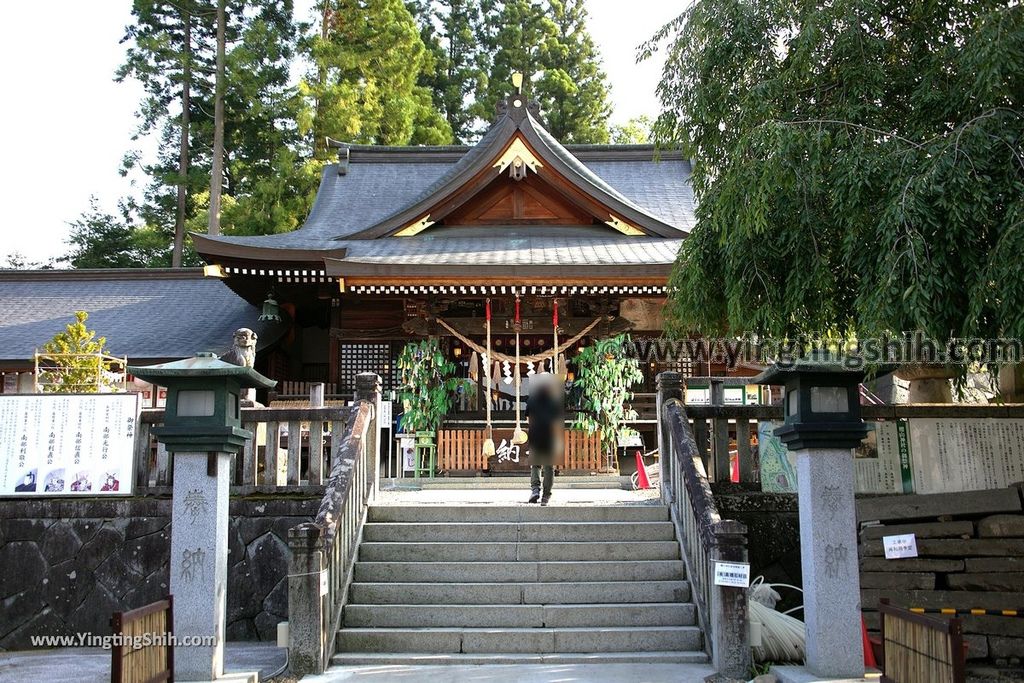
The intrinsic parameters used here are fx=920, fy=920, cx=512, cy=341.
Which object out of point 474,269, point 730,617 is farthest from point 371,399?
point 474,269

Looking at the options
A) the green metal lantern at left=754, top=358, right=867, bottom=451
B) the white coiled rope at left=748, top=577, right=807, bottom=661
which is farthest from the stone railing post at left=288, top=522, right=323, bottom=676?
the green metal lantern at left=754, top=358, right=867, bottom=451

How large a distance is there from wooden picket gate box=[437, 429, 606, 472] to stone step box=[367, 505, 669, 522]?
5.26 meters

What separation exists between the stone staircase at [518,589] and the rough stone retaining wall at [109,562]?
3.20 ft

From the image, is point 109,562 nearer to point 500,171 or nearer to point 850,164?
point 850,164

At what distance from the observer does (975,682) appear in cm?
683

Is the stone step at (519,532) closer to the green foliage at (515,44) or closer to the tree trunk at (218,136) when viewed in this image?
the tree trunk at (218,136)

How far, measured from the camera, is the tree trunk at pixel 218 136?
28.4 metres

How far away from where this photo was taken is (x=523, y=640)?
749 centimetres

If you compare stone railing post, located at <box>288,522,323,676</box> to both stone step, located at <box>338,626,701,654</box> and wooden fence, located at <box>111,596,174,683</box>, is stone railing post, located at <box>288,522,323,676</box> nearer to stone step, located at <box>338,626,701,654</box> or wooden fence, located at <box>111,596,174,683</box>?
stone step, located at <box>338,626,701,654</box>

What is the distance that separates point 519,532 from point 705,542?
2.11m

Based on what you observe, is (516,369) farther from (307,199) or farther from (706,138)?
(307,199)

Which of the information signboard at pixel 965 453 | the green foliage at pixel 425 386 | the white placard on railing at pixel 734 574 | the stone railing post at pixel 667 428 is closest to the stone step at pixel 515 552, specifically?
the stone railing post at pixel 667 428

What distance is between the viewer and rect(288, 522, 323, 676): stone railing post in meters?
6.94

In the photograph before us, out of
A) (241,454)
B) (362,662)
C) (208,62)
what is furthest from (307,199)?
(362,662)
